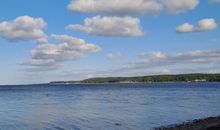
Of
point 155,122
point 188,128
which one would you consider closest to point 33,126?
point 155,122

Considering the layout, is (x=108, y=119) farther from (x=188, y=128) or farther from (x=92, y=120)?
(x=188, y=128)

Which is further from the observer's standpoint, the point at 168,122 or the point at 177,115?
the point at 177,115

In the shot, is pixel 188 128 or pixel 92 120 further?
pixel 92 120

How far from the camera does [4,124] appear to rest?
3962 cm

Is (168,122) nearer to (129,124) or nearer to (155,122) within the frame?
(155,122)

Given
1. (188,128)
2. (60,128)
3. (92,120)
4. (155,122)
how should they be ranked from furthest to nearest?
(92,120) < (155,122) < (60,128) < (188,128)

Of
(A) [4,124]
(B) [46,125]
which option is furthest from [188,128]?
→ (A) [4,124]

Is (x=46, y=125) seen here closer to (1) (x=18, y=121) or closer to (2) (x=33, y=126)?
(2) (x=33, y=126)

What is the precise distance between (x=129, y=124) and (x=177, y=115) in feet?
32.2

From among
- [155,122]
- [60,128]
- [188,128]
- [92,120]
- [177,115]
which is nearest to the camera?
[188,128]

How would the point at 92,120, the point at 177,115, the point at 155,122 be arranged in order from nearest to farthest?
the point at 155,122 → the point at 92,120 → the point at 177,115

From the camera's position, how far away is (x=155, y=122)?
126ft

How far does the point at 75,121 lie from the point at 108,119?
340 centimetres

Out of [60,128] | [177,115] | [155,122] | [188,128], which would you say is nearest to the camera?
[188,128]
